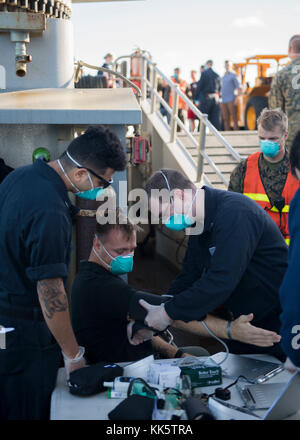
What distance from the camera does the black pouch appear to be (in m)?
1.95

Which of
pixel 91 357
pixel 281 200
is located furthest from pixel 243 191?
pixel 91 357

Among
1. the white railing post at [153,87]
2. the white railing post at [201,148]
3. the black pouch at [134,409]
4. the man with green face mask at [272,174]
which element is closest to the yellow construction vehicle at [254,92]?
the white railing post at [153,87]

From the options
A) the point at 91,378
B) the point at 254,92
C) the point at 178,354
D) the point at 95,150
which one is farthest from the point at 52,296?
the point at 254,92

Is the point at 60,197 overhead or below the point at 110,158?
below

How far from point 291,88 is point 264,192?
165 cm

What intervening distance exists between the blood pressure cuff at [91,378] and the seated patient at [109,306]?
0.50m

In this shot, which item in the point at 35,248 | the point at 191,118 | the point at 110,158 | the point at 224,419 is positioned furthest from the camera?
the point at 191,118

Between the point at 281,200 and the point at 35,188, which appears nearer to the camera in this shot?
the point at 35,188

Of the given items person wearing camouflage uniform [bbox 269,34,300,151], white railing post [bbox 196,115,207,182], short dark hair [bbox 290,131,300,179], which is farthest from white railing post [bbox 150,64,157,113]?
short dark hair [bbox 290,131,300,179]

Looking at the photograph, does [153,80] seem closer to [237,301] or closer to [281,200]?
[281,200]

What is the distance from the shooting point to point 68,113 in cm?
315

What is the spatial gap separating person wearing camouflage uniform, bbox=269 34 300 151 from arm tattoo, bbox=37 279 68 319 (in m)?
3.68

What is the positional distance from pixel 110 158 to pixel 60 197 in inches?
12.3

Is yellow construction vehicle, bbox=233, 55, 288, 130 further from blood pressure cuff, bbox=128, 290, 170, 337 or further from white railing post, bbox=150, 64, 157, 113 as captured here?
blood pressure cuff, bbox=128, 290, 170, 337
